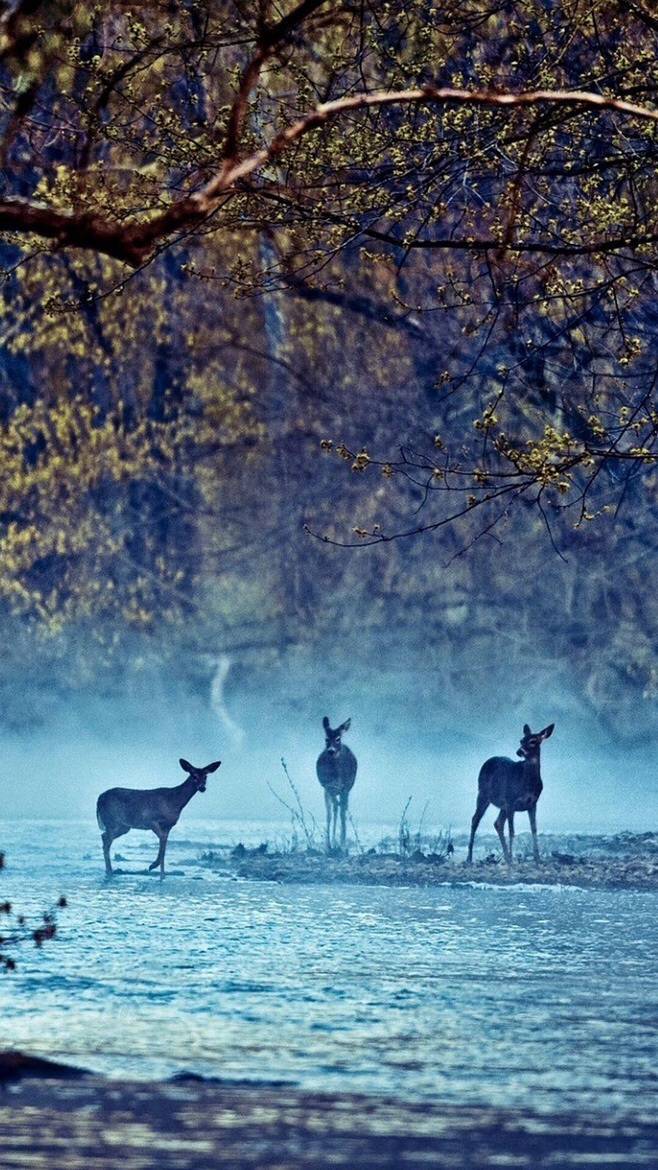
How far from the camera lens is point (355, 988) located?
1174 cm

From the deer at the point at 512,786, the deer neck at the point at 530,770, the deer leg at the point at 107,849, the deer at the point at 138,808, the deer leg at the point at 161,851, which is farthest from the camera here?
the deer neck at the point at 530,770

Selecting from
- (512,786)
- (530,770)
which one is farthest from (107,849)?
(530,770)

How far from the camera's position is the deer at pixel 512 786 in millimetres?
20453

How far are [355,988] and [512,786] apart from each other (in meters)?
9.08

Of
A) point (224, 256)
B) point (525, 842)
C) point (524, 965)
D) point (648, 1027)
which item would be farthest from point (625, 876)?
point (224, 256)

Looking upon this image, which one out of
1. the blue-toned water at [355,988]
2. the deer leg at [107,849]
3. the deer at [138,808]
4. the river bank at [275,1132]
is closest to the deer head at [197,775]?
the deer at [138,808]

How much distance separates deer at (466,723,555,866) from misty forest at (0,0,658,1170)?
0.04m

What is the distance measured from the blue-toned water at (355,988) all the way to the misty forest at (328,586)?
0.18 feet

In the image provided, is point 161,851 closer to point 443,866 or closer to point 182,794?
point 182,794

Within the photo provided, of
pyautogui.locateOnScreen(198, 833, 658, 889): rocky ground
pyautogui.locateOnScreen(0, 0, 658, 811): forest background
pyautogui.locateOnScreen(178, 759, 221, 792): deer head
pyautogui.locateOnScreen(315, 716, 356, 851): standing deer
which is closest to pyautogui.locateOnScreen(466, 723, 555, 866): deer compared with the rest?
pyautogui.locateOnScreen(198, 833, 658, 889): rocky ground

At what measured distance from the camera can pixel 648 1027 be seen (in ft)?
34.3

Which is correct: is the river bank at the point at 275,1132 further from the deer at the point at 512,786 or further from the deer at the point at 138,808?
the deer at the point at 512,786

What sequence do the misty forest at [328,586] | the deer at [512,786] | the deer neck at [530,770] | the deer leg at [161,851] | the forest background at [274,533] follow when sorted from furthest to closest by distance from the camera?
the forest background at [274,533], the deer neck at [530,770], the deer at [512,786], the deer leg at [161,851], the misty forest at [328,586]

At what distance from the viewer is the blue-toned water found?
9055 mm
